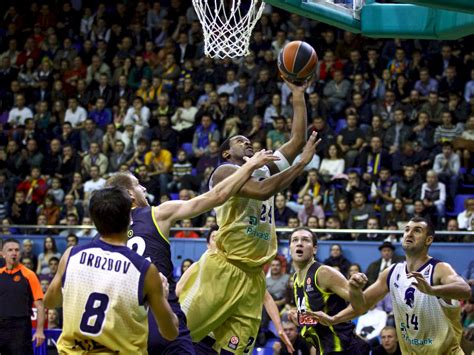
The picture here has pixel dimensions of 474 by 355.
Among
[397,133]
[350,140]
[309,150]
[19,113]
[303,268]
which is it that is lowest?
[303,268]

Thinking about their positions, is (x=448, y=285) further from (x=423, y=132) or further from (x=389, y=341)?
(x=423, y=132)

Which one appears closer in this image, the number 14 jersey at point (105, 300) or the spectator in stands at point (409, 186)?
the number 14 jersey at point (105, 300)

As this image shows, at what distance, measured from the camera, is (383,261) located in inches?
492

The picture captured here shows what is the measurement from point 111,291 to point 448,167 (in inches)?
396

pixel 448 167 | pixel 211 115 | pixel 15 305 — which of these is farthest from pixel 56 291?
pixel 211 115

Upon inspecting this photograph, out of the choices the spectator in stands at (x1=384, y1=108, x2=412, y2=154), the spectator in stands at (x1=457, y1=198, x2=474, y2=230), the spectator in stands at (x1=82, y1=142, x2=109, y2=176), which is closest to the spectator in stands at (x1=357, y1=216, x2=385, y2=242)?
the spectator in stands at (x1=457, y1=198, x2=474, y2=230)

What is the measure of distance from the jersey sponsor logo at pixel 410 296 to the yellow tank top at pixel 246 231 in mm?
1183

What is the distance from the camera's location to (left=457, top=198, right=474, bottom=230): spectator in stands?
12992mm

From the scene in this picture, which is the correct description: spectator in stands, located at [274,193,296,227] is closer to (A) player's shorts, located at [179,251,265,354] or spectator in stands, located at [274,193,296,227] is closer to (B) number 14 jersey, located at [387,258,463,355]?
(B) number 14 jersey, located at [387,258,463,355]

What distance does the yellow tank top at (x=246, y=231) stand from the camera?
7309 millimetres

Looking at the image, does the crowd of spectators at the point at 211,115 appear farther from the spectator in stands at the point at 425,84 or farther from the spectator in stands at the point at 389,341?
the spectator in stands at the point at 389,341

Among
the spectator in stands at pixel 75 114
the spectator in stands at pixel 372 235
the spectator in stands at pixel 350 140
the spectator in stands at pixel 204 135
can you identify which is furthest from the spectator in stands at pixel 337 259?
the spectator in stands at pixel 75 114

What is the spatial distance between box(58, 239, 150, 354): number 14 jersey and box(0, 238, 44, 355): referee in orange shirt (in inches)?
261

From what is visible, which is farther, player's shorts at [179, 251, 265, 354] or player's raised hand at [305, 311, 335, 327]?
player's raised hand at [305, 311, 335, 327]
